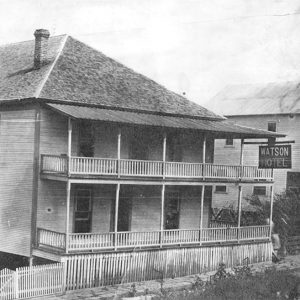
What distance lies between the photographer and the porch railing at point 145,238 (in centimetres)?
2269

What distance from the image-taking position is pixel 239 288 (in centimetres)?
1914

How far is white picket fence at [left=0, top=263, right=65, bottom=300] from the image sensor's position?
778 inches

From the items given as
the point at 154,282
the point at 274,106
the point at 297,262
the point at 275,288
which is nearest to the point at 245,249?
the point at 297,262

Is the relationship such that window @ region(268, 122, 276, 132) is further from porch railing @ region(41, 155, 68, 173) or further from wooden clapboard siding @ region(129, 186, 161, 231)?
porch railing @ region(41, 155, 68, 173)

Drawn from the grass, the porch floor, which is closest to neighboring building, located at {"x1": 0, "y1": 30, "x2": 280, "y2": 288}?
the porch floor

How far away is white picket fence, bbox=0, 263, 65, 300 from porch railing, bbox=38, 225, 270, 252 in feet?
4.15

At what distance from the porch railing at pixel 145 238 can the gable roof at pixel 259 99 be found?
14.2m

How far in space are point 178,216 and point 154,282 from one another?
583 cm

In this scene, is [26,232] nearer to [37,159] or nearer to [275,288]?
[37,159]

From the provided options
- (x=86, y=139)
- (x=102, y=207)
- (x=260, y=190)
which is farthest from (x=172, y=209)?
(x=260, y=190)

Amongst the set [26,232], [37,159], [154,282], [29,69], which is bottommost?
[154,282]

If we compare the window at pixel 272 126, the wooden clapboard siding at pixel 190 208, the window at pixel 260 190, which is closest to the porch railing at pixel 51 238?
the wooden clapboard siding at pixel 190 208

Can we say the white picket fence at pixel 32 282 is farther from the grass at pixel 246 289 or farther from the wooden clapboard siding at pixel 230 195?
the wooden clapboard siding at pixel 230 195

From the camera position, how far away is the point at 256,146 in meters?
41.3
